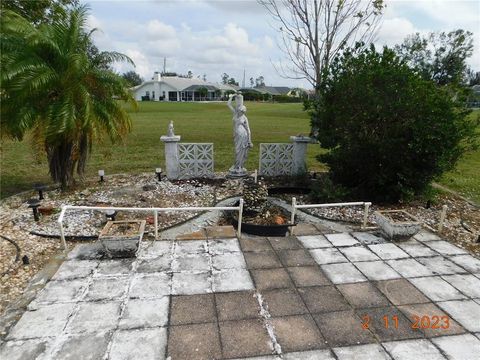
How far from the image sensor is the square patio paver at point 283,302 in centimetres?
362

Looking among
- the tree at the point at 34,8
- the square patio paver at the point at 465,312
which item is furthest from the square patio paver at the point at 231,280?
the tree at the point at 34,8

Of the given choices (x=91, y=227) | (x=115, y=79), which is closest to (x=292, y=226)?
(x=91, y=227)

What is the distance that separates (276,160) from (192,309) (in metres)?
6.35

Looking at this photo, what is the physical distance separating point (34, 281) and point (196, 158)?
17.4 ft

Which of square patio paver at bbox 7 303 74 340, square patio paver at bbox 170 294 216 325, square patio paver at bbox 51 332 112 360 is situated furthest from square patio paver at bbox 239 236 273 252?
square patio paver at bbox 7 303 74 340

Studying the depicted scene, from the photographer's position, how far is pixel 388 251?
5.06m

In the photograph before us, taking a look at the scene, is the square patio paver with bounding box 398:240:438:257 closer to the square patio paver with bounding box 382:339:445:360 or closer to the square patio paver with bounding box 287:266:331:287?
the square patio paver with bounding box 287:266:331:287

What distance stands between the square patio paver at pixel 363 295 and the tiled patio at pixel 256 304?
0.02m

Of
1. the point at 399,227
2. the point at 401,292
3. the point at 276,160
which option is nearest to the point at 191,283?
the point at 401,292

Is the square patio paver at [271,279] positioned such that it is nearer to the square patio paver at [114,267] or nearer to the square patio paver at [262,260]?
A: the square patio paver at [262,260]

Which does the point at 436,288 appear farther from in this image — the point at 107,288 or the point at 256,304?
the point at 107,288

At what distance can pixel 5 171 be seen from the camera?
10094mm

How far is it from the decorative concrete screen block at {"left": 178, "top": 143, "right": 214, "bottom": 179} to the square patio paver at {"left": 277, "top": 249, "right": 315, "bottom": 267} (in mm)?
4551

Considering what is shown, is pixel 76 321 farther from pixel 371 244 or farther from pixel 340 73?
pixel 340 73
